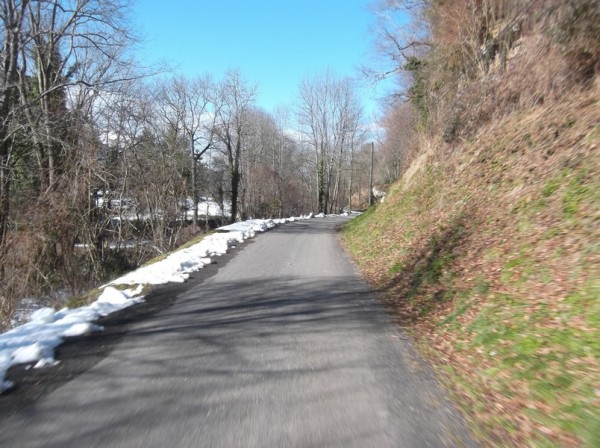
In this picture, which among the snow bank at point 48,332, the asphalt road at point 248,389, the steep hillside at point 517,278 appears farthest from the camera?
the snow bank at point 48,332

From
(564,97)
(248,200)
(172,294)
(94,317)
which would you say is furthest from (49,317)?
(248,200)

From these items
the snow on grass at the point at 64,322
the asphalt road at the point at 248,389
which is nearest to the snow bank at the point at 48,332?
the snow on grass at the point at 64,322

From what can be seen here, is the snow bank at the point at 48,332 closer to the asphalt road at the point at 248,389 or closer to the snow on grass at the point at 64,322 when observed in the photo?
the snow on grass at the point at 64,322

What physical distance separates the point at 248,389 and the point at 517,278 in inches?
163

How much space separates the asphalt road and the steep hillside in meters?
0.54

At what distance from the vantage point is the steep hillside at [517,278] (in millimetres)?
3773

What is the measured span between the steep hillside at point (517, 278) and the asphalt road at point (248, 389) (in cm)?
54

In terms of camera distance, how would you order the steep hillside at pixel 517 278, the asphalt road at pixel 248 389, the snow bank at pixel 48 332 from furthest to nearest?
the snow bank at pixel 48 332
the steep hillside at pixel 517 278
the asphalt road at pixel 248 389

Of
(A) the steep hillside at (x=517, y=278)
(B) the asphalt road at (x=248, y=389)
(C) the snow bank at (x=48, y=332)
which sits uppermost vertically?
(A) the steep hillside at (x=517, y=278)

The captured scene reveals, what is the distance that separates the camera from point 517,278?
6164mm

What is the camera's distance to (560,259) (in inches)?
228

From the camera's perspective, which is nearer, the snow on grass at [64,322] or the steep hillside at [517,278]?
the steep hillside at [517,278]

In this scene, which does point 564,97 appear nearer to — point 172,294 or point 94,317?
point 172,294

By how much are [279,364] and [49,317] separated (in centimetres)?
414
